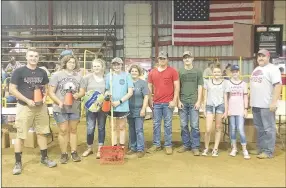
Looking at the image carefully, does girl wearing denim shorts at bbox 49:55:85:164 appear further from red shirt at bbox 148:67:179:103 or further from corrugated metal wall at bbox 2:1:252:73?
corrugated metal wall at bbox 2:1:252:73

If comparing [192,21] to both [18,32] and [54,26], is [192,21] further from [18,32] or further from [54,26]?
[18,32]

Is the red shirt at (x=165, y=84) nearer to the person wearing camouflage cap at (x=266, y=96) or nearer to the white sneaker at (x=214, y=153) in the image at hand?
the white sneaker at (x=214, y=153)

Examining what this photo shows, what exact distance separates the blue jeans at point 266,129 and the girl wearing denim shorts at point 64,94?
262cm

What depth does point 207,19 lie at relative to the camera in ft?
46.6

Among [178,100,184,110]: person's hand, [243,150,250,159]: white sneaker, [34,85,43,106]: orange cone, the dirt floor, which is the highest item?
[34,85,43,106]: orange cone

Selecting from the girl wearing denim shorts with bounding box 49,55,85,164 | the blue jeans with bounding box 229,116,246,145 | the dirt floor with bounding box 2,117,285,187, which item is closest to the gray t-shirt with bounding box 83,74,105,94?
the girl wearing denim shorts with bounding box 49,55,85,164

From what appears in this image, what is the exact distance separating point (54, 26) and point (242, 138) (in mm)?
12701

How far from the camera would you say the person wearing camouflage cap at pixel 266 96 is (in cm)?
466

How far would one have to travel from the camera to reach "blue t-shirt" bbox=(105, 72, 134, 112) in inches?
185

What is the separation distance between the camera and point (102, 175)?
3992 millimetres

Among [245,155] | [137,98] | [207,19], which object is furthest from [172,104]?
[207,19]

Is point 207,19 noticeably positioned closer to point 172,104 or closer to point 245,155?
point 172,104

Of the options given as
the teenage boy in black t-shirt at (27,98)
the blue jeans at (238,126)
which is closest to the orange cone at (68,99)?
the teenage boy in black t-shirt at (27,98)

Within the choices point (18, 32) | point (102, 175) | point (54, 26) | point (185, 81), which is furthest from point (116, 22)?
point (102, 175)
